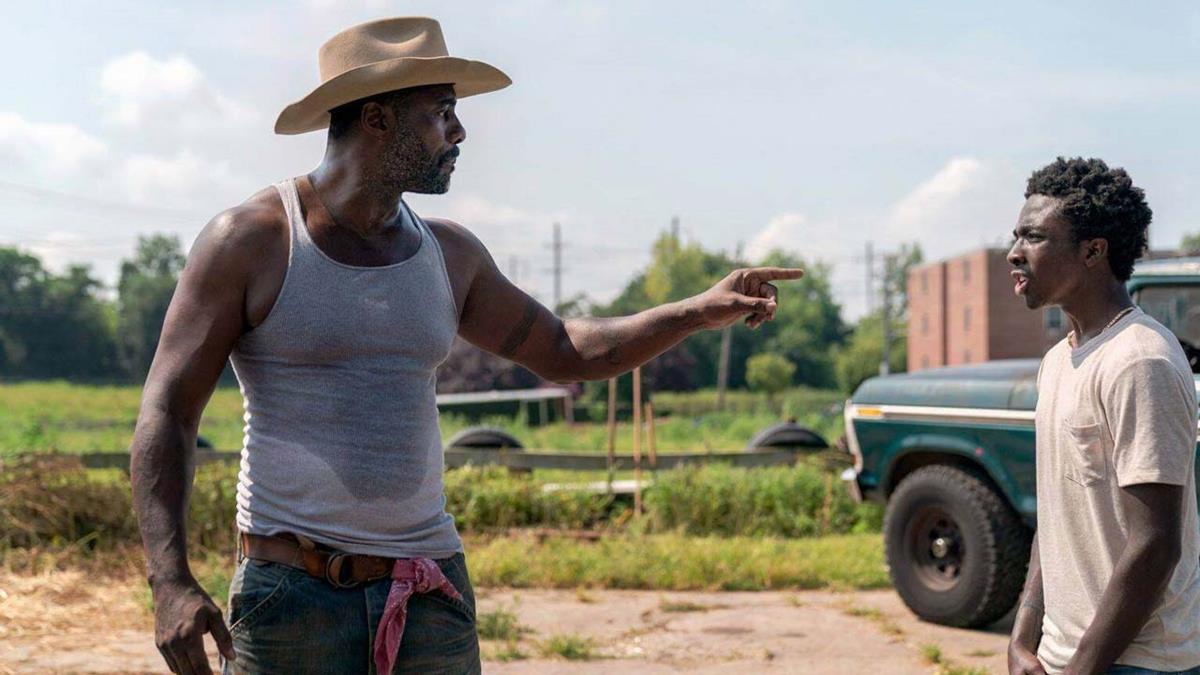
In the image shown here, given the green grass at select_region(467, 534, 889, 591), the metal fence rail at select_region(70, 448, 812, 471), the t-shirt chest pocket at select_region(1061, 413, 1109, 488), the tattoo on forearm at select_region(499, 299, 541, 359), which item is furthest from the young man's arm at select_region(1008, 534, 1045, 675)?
the metal fence rail at select_region(70, 448, 812, 471)

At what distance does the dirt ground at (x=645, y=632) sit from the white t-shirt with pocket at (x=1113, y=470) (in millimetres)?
4045

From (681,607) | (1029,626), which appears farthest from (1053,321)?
(1029,626)

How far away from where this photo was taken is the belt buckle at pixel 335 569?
9.64 ft

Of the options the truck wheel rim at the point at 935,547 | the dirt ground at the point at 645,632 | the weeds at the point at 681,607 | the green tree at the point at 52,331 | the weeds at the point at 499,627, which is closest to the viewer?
the dirt ground at the point at 645,632

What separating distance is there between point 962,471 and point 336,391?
5.67 m

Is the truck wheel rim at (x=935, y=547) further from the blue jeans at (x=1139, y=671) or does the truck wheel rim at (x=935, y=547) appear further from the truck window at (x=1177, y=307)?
the blue jeans at (x=1139, y=671)

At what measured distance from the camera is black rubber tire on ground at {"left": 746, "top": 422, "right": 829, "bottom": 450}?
1362 centimetres

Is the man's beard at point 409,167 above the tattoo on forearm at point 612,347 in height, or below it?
above

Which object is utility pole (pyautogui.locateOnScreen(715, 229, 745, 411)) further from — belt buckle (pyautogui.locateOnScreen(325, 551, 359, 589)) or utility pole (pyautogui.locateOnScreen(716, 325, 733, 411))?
belt buckle (pyautogui.locateOnScreen(325, 551, 359, 589))

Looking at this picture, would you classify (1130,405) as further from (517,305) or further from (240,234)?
(240,234)

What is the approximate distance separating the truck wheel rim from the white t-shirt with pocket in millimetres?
5054

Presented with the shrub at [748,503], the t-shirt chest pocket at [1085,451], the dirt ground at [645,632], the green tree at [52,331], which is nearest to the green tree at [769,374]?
the green tree at [52,331]

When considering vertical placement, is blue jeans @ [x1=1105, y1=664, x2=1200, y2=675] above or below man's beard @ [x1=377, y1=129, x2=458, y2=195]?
below

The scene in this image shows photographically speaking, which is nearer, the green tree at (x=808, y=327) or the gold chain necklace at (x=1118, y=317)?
the gold chain necklace at (x=1118, y=317)
